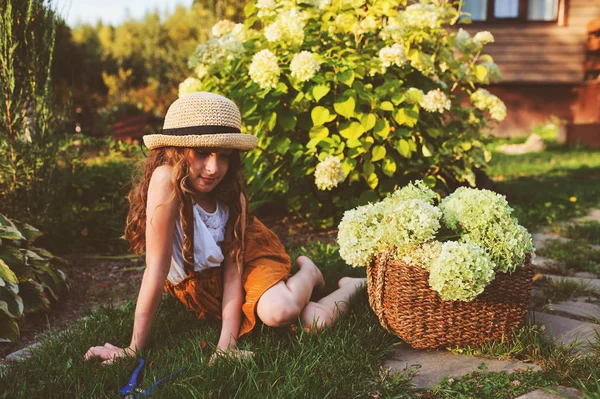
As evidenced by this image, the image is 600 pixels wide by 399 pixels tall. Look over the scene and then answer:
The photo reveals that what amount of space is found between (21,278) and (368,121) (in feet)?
7.31

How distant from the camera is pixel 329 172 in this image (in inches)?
141

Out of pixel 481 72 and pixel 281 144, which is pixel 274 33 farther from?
pixel 481 72

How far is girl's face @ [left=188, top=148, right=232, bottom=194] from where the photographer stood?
2342 millimetres

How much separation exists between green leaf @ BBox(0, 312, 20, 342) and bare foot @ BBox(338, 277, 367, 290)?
156 cm

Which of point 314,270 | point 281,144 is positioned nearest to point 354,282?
point 314,270

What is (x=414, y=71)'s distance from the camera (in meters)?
4.01

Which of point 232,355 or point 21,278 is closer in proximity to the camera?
point 232,355

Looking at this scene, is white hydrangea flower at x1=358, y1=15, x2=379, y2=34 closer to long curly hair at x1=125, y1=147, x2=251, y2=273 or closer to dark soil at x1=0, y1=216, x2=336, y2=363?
dark soil at x1=0, y1=216, x2=336, y2=363

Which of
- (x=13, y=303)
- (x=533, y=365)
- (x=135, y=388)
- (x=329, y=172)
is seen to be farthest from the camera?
(x=329, y=172)

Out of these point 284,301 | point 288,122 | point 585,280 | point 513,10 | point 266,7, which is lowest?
point 585,280

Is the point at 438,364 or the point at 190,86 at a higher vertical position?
the point at 190,86

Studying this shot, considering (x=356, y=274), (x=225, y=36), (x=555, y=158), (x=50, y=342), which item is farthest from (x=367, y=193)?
(x=555, y=158)

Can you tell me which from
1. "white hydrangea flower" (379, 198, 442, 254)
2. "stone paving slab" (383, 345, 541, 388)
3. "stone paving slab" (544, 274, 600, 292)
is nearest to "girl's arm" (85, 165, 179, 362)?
"white hydrangea flower" (379, 198, 442, 254)

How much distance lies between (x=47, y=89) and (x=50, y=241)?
40.7 inches
